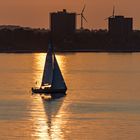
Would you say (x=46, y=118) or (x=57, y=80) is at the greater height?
(x=46, y=118)

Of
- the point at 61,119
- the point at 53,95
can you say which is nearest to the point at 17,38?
the point at 53,95

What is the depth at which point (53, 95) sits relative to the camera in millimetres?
63938

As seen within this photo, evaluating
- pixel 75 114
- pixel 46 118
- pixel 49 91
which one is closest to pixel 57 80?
pixel 49 91

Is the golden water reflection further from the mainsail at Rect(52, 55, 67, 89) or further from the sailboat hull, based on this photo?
the mainsail at Rect(52, 55, 67, 89)

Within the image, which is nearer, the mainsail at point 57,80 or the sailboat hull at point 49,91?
the sailboat hull at point 49,91

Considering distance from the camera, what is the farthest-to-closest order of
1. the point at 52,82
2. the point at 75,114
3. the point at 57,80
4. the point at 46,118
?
the point at 57,80, the point at 52,82, the point at 75,114, the point at 46,118

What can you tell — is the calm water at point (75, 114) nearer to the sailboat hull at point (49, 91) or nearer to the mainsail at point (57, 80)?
the sailboat hull at point (49, 91)

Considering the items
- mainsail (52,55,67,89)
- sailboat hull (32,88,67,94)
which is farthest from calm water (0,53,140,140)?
mainsail (52,55,67,89)

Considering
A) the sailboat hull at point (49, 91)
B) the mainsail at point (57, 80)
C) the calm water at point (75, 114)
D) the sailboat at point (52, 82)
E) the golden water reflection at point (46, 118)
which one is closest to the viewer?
the golden water reflection at point (46, 118)

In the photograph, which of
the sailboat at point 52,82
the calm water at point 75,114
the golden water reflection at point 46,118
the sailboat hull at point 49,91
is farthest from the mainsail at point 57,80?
the golden water reflection at point 46,118

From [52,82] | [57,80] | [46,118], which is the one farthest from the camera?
[57,80]

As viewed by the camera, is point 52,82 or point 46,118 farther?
point 52,82

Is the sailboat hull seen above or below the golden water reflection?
below

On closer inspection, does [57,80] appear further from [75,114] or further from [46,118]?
[46,118]
